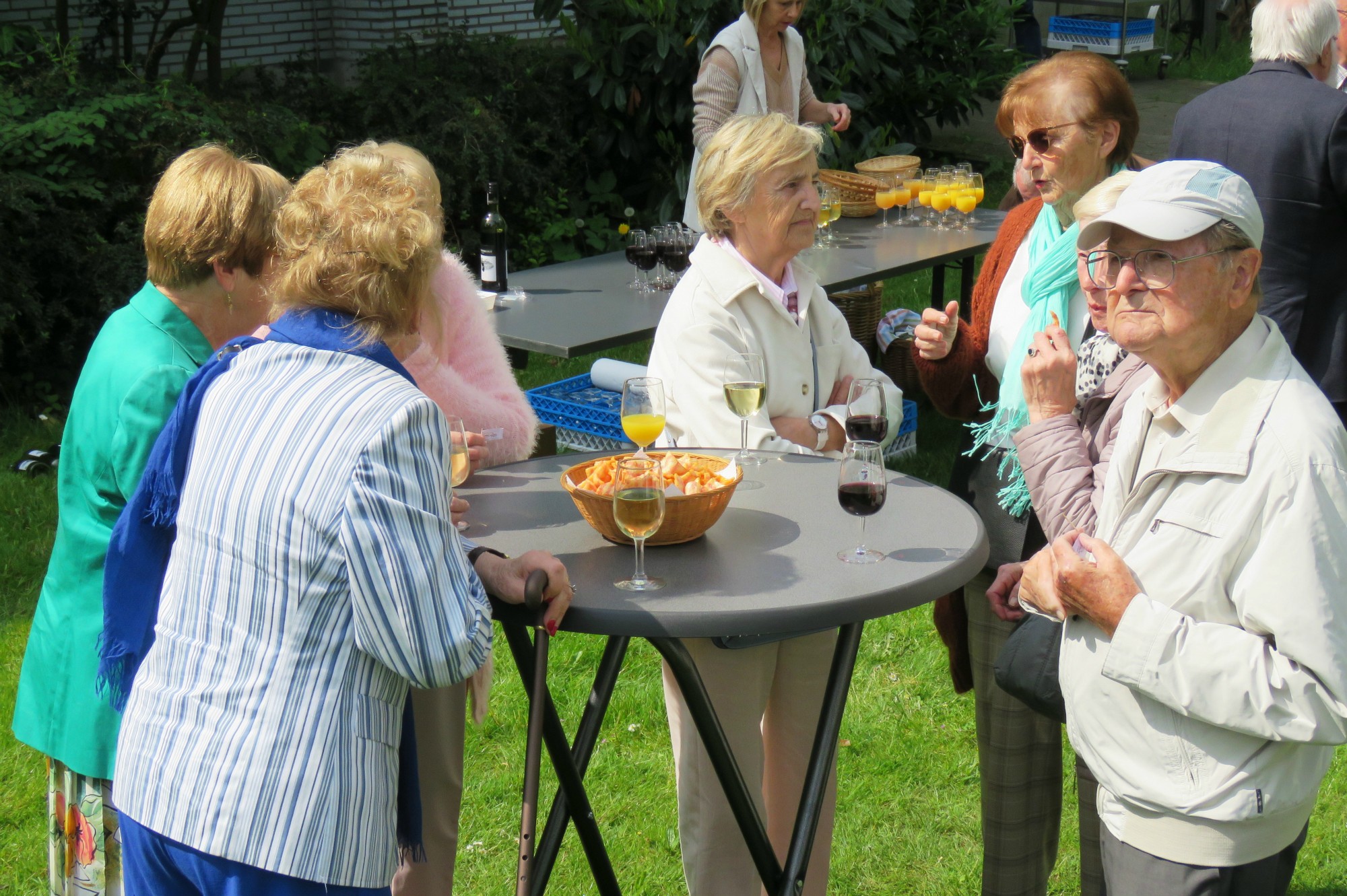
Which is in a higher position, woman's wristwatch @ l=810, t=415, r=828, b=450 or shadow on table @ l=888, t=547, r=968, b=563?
woman's wristwatch @ l=810, t=415, r=828, b=450

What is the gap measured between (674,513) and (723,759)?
19.9 inches

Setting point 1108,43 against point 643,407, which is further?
point 1108,43

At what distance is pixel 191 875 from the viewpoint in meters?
1.96

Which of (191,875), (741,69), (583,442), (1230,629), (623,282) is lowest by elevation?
(583,442)

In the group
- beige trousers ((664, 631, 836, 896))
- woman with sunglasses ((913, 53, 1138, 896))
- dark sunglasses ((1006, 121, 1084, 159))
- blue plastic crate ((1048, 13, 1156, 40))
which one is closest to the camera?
beige trousers ((664, 631, 836, 896))

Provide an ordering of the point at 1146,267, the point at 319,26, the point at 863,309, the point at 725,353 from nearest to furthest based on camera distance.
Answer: the point at 1146,267
the point at 725,353
the point at 863,309
the point at 319,26

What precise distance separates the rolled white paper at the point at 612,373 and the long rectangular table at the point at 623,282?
12.3 inches

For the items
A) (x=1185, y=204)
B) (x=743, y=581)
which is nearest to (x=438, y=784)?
(x=743, y=581)

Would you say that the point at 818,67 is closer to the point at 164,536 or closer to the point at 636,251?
the point at 636,251

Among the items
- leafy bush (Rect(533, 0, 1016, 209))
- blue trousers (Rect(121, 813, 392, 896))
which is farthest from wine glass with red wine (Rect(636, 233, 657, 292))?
leafy bush (Rect(533, 0, 1016, 209))

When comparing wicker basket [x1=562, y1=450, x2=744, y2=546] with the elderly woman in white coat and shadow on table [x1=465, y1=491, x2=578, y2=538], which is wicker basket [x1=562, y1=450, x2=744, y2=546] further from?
the elderly woman in white coat

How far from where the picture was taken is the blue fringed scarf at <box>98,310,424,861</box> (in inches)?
81.1

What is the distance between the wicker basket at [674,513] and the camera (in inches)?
94.2

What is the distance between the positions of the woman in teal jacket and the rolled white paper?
2955 millimetres
